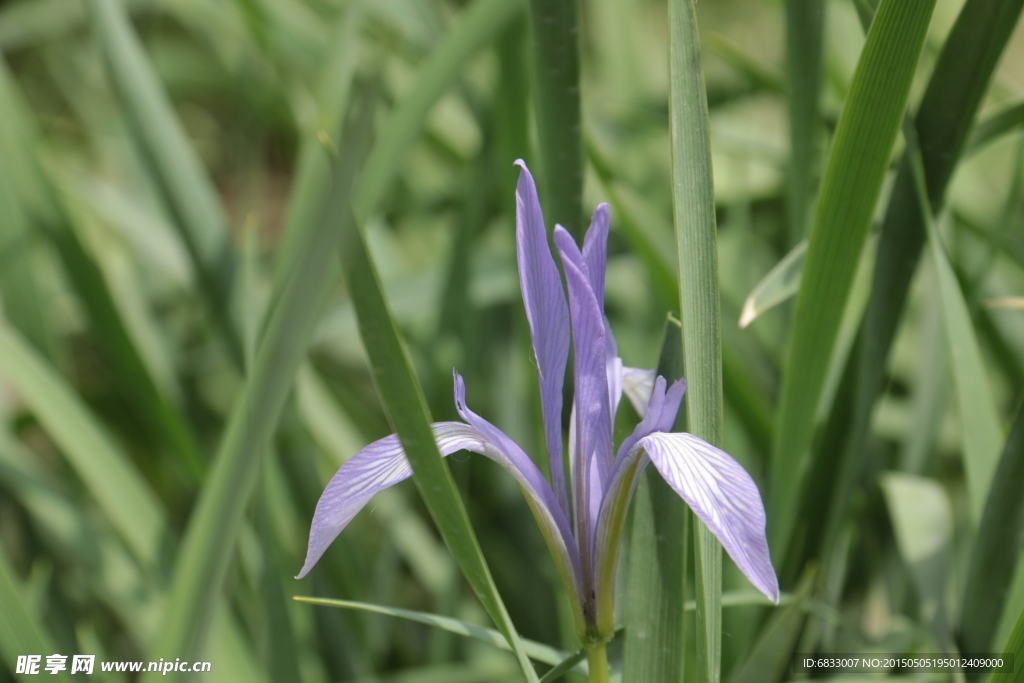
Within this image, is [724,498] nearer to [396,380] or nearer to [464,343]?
[396,380]

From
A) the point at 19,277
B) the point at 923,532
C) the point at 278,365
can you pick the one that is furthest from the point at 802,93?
the point at 19,277

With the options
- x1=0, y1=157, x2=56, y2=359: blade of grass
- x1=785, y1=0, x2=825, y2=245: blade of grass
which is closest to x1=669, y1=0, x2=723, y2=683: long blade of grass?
→ x1=785, y1=0, x2=825, y2=245: blade of grass

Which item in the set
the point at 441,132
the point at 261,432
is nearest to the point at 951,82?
the point at 261,432

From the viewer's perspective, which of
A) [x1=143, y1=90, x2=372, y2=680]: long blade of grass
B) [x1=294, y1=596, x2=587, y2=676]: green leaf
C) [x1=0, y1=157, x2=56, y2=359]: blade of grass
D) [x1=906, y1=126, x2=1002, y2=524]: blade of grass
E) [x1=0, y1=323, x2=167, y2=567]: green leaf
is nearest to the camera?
[x1=143, y1=90, x2=372, y2=680]: long blade of grass

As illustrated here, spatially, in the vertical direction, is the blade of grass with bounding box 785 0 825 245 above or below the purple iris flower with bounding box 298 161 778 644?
above

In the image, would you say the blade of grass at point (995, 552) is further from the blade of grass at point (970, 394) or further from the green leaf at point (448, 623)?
the green leaf at point (448, 623)

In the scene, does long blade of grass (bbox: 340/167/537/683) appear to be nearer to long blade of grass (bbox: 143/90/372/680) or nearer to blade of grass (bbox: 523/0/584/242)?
long blade of grass (bbox: 143/90/372/680)

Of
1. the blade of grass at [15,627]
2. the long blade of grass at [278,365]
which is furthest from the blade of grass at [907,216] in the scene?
the blade of grass at [15,627]
